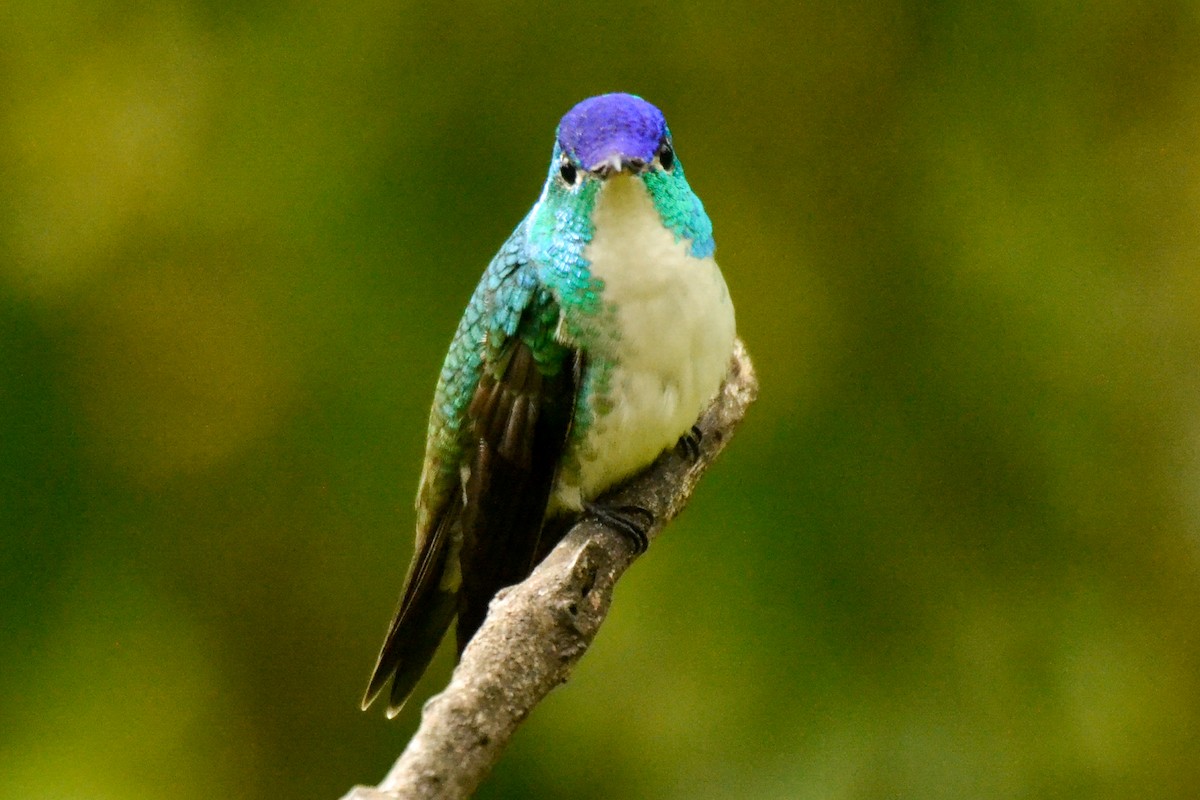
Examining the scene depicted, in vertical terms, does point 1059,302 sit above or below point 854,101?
below

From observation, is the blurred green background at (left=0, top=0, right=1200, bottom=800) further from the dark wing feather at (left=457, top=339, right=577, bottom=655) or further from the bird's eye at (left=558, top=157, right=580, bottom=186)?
the bird's eye at (left=558, top=157, right=580, bottom=186)

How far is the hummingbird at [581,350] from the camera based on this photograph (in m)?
2.11

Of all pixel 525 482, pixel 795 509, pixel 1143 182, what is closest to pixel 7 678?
pixel 525 482

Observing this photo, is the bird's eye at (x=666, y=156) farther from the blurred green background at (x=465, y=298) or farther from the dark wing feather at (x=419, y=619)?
the blurred green background at (x=465, y=298)

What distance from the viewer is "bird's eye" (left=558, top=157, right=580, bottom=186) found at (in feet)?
6.89

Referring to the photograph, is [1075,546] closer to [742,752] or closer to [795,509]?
[795,509]

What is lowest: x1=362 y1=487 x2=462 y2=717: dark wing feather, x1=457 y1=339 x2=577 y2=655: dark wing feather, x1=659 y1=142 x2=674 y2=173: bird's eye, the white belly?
x1=362 y1=487 x2=462 y2=717: dark wing feather

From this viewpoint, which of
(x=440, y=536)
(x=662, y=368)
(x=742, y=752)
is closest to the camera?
(x=662, y=368)

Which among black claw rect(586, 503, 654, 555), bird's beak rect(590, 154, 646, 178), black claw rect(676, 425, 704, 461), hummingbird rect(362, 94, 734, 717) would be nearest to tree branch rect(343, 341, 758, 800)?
black claw rect(586, 503, 654, 555)

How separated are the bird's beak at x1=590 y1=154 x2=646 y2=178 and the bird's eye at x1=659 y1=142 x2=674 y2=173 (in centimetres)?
10

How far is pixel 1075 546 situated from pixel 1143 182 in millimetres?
1007

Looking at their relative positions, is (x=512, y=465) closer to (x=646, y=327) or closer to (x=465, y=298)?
(x=646, y=327)

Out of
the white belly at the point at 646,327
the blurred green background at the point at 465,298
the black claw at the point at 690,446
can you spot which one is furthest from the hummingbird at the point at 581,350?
the blurred green background at the point at 465,298

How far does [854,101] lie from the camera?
3.51 metres
